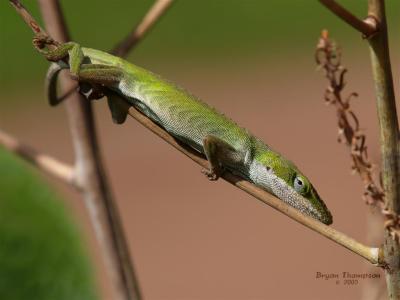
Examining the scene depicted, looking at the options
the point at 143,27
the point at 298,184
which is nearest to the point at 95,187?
the point at 143,27

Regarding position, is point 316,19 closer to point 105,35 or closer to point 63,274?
point 105,35

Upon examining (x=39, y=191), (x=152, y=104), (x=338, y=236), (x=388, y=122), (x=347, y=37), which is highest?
(x=347, y=37)

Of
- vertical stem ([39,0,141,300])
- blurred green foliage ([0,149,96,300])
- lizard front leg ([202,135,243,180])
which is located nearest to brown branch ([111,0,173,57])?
vertical stem ([39,0,141,300])

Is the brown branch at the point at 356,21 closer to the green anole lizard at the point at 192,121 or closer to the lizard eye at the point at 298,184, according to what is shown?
the green anole lizard at the point at 192,121

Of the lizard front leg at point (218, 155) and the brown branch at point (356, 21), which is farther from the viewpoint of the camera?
the lizard front leg at point (218, 155)

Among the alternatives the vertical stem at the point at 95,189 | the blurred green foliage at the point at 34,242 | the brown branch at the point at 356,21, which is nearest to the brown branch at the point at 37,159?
the vertical stem at the point at 95,189

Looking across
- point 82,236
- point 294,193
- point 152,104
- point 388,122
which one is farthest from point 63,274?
point 388,122

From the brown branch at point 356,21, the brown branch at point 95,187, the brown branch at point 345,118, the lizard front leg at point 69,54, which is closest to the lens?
the brown branch at point 356,21
